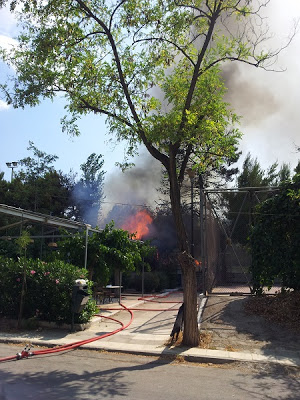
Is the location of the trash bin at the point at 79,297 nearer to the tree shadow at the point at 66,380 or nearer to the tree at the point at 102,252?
the tree shadow at the point at 66,380

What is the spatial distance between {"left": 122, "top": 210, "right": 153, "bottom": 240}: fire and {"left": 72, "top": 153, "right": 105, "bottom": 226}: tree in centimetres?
251

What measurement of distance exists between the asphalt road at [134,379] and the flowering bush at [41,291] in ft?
6.41

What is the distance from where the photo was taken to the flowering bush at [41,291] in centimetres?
884

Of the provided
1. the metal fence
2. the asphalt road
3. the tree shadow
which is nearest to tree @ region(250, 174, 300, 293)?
the metal fence

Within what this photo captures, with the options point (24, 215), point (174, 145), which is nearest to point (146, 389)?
point (174, 145)

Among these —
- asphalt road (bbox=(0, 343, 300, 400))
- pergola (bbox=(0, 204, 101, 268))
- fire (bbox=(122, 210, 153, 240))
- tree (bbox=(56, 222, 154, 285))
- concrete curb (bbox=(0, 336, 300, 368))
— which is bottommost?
asphalt road (bbox=(0, 343, 300, 400))

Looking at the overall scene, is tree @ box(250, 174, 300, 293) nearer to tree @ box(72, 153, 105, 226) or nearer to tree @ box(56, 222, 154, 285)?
tree @ box(56, 222, 154, 285)

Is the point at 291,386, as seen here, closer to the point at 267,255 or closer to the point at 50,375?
the point at 50,375

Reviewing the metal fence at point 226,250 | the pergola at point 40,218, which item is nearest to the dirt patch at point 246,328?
the metal fence at point 226,250

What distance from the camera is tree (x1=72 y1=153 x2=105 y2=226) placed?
95.3ft

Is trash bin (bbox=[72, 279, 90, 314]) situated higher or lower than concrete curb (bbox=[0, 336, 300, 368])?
higher

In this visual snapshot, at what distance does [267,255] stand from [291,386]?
4.33m

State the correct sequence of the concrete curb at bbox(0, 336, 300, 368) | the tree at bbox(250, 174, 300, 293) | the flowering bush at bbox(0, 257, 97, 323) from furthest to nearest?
the tree at bbox(250, 174, 300, 293) < the flowering bush at bbox(0, 257, 97, 323) < the concrete curb at bbox(0, 336, 300, 368)

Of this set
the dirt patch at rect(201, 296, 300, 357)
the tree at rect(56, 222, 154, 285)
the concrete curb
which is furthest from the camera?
the tree at rect(56, 222, 154, 285)
